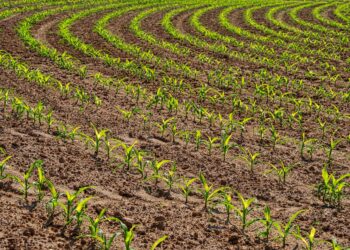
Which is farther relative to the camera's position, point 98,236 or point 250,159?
point 250,159

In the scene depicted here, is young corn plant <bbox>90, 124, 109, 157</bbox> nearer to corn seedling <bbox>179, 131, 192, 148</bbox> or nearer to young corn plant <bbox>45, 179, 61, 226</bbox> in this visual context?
corn seedling <bbox>179, 131, 192, 148</bbox>

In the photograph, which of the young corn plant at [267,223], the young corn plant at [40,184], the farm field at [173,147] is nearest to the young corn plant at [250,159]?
the farm field at [173,147]

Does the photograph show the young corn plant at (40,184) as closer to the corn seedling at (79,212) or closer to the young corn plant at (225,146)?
the corn seedling at (79,212)

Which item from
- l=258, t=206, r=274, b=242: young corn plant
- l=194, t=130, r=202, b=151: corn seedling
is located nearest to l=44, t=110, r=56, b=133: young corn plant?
l=194, t=130, r=202, b=151: corn seedling

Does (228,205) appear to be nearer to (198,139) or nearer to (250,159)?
(250,159)

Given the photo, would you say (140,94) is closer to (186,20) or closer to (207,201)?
(207,201)

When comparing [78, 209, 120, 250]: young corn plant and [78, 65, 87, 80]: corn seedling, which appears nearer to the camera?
[78, 209, 120, 250]: young corn plant

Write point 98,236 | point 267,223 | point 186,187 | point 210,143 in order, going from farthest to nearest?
point 210,143 < point 186,187 < point 267,223 < point 98,236

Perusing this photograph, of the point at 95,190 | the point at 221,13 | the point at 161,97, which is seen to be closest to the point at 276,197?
the point at 95,190

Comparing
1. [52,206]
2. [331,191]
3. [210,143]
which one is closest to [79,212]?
[52,206]

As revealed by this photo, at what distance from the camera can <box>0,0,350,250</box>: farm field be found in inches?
176

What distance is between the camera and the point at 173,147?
21.5ft

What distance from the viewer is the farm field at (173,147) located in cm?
447

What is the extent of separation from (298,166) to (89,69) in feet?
21.9
